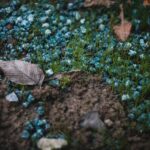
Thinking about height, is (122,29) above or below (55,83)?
above

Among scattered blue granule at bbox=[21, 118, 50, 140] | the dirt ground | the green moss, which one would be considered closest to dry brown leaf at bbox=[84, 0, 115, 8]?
the dirt ground

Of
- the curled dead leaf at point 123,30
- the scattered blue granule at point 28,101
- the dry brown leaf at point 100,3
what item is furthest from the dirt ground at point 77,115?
the dry brown leaf at point 100,3

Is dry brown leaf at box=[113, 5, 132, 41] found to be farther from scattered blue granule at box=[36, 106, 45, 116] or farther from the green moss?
scattered blue granule at box=[36, 106, 45, 116]

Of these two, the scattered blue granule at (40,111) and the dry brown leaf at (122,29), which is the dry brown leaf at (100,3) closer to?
the dry brown leaf at (122,29)

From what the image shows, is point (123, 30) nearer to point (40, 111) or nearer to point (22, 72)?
point (22, 72)

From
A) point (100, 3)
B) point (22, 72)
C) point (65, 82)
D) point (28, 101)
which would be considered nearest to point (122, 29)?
point (100, 3)

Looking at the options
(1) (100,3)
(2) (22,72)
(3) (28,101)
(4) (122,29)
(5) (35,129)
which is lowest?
(5) (35,129)

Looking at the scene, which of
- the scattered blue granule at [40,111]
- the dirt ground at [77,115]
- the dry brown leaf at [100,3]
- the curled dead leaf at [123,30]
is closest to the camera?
the dirt ground at [77,115]

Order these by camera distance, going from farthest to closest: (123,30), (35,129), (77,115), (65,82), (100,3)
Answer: (100,3) < (123,30) < (65,82) < (77,115) < (35,129)
